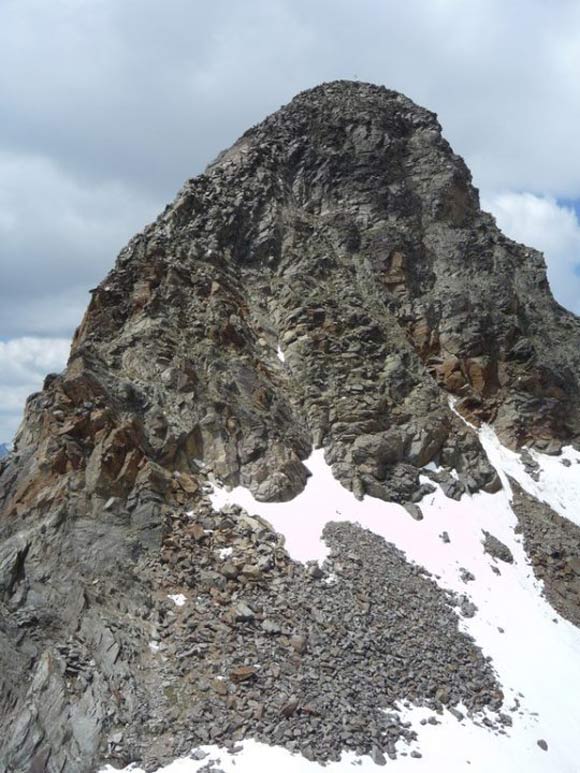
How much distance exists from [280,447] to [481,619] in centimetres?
919

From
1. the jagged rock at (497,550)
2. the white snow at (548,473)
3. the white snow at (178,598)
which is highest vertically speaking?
the white snow at (548,473)

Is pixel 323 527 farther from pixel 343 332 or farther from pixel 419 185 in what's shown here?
pixel 419 185

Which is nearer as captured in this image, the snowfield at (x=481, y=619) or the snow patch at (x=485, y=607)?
the snowfield at (x=481, y=619)

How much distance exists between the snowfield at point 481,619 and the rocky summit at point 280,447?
1.28 feet

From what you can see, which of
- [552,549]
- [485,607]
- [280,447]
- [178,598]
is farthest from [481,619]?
[178,598]

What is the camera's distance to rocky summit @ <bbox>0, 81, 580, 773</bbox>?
43.5 feet

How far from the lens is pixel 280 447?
22.2m

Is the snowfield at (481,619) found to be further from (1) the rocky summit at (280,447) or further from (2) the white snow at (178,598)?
(2) the white snow at (178,598)

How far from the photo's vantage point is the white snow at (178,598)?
15.6 meters

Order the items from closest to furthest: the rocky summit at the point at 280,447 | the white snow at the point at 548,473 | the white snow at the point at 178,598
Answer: the rocky summit at the point at 280,447 < the white snow at the point at 178,598 < the white snow at the point at 548,473

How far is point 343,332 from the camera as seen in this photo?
2773 centimetres

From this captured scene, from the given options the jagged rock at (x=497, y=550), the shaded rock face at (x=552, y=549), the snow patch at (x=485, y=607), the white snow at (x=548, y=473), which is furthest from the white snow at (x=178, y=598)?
the white snow at (x=548, y=473)

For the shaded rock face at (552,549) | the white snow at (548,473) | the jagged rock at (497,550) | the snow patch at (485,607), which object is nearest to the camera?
the snow patch at (485,607)

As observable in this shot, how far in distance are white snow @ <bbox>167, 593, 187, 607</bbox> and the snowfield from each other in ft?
13.2
